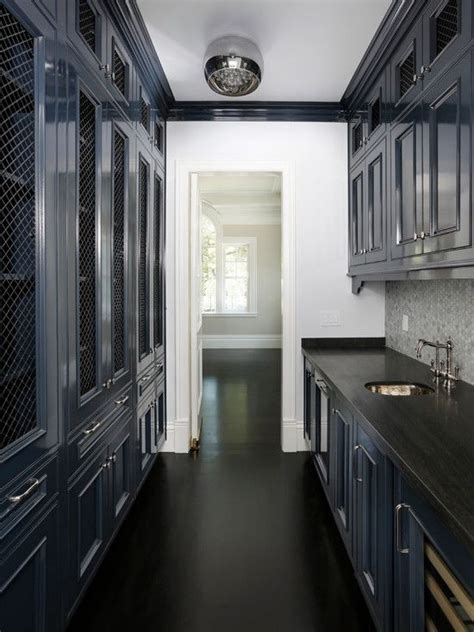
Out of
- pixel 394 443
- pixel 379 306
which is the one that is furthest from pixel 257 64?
pixel 394 443

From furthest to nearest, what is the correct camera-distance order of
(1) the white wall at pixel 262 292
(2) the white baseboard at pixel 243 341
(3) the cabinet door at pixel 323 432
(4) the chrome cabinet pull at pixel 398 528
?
1. (2) the white baseboard at pixel 243 341
2. (1) the white wall at pixel 262 292
3. (3) the cabinet door at pixel 323 432
4. (4) the chrome cabinet pull at pixel 398 528

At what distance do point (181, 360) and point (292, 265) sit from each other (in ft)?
3.95

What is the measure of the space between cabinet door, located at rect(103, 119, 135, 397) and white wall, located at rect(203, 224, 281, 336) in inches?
258

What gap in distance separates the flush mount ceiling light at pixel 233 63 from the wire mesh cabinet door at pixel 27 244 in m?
1.39

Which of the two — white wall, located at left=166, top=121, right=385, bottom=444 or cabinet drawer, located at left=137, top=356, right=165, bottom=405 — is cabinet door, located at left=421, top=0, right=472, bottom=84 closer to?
white wall, located at left=166, top=121, right=385, bottom=444

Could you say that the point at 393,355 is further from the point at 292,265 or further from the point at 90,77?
the point at 90,77

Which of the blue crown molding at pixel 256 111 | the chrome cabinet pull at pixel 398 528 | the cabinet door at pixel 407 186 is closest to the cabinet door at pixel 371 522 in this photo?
the chrome cabinet pull at pixel 398 528

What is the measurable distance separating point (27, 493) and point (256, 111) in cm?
314

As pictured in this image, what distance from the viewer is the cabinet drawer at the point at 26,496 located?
1144 millimetres

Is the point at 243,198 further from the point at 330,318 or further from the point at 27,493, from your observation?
the point at 27,493

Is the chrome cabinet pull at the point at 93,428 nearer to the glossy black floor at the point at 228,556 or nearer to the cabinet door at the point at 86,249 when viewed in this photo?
the cabinet door at the point at 86,249

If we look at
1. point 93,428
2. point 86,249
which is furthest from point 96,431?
point 86,249

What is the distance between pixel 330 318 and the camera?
3.49 metres

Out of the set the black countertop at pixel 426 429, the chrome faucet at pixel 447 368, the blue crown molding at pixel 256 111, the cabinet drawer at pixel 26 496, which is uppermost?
the blue crown molding at pixel 256 111
